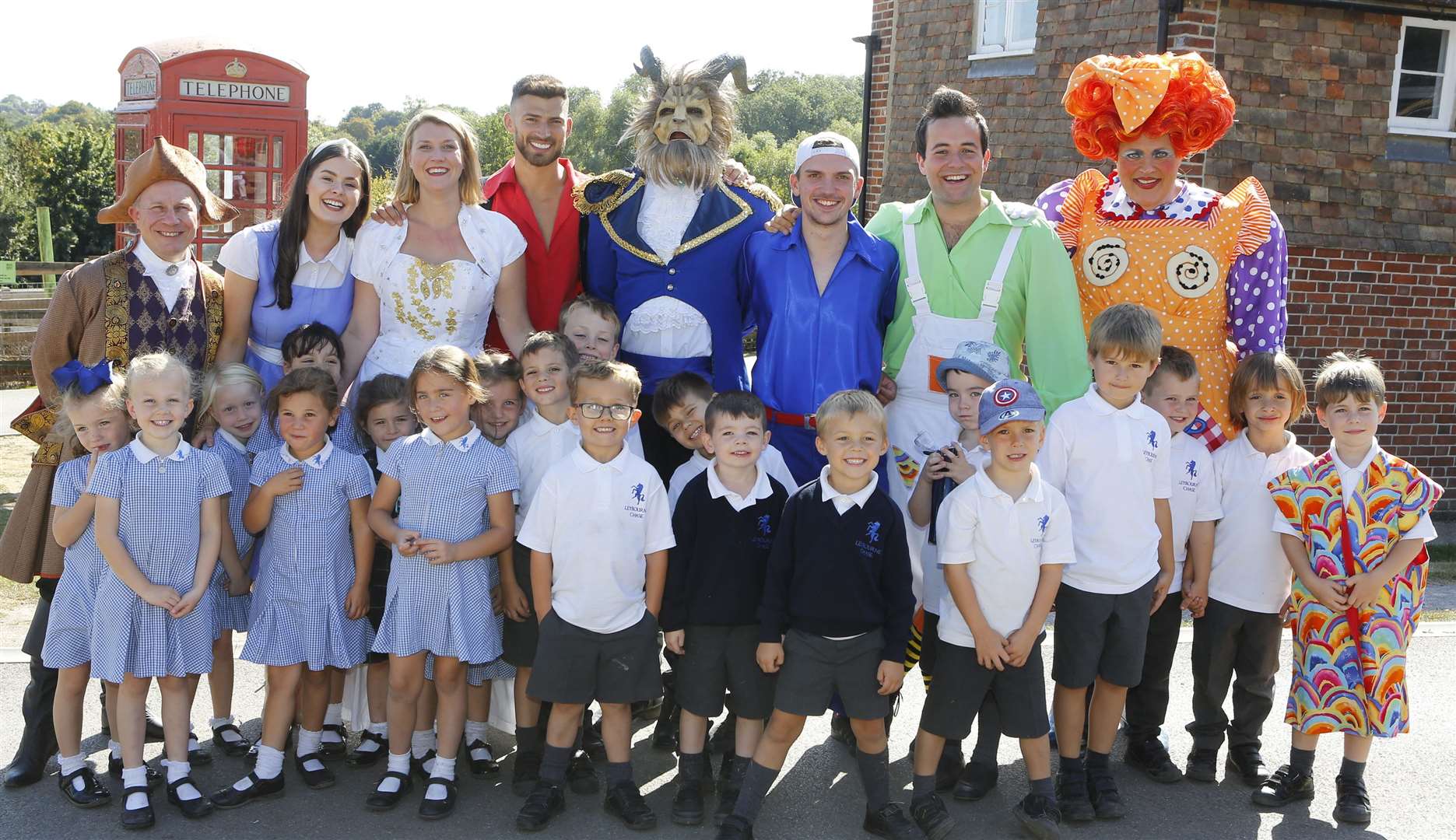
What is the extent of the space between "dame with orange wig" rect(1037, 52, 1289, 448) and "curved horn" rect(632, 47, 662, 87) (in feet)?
5.35

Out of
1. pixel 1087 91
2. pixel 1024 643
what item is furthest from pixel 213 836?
pixel 1087 91

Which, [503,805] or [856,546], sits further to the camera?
[503,805]

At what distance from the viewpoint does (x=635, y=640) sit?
150 inches

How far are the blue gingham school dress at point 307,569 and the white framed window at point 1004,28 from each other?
7.67m

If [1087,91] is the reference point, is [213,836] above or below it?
below

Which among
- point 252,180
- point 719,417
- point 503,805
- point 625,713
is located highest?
point 252,180

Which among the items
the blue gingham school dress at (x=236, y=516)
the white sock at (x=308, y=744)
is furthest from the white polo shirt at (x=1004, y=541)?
the blue gingham school dress at (x=236, y=516)

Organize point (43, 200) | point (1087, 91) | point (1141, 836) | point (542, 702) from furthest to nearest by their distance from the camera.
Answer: point (43, 200) → point (1087, 91) → point (542, 702) → point (1141, 836)

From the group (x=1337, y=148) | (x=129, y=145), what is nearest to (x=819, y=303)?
(x=1337, y=148)

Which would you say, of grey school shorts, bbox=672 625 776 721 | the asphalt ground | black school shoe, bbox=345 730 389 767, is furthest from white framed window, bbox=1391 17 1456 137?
black school shoe, bbox=345 730 389 767

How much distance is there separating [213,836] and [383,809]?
504 mm

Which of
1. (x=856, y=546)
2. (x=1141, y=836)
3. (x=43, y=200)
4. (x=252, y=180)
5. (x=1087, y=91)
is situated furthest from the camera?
(x=43, y=200)

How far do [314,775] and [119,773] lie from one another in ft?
2.19

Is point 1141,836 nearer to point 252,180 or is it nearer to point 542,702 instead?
point 542,702
